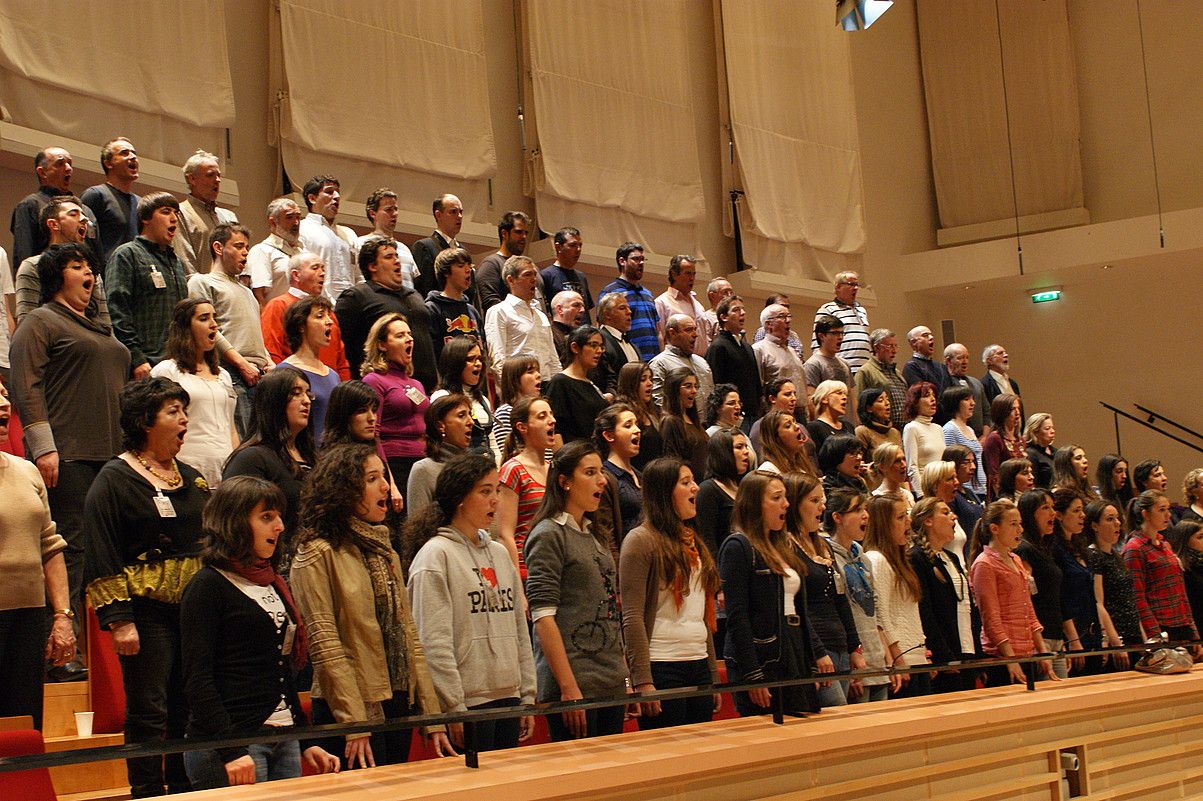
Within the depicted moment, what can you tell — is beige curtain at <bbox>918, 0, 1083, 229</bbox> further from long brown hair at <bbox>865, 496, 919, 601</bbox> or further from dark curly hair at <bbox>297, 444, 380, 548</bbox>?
A: dark curly hair at <bbox>297, 444, 380, 548</bbox>

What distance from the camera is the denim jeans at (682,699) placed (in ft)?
12.7

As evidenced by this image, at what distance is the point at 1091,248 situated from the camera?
12.7 m

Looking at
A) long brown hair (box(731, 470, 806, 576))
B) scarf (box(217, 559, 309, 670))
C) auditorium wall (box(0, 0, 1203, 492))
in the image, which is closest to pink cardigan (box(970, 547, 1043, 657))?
long brown hair (box(731, 470, 806, 576))

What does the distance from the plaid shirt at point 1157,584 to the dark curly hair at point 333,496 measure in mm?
4477

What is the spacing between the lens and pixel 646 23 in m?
10.9

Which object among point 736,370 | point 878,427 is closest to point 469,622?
point 736,370

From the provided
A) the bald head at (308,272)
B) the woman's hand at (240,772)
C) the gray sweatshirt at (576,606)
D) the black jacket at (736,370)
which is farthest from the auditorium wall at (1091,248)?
the woman's hand at (240,772)

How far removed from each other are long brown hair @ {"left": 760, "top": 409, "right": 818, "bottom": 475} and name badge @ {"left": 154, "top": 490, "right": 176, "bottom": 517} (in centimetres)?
296

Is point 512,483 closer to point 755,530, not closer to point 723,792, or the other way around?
point 755,530

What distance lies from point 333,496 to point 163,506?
→ 49 centimetres

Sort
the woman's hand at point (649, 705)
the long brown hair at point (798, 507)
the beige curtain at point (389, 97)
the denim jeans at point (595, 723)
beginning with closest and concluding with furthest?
1. the denim jeans at point (595, 723)
2. the woman's hand at point (649, 705)
3. the long brown hair at point (798, 507)
4. the beige curtain at point (389, 97)

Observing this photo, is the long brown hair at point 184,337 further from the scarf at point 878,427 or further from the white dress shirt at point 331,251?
the scarf at point 878,427

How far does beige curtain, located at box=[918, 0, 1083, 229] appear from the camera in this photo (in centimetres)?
1345

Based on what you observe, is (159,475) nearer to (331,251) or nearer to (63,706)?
(63,706)
